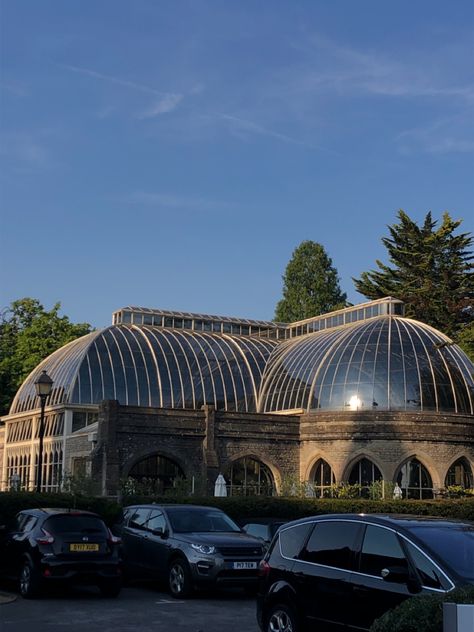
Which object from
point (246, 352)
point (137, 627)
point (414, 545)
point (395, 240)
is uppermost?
point (395, 240)

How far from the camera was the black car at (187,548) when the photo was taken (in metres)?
15.5

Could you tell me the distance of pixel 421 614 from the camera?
6.64 m

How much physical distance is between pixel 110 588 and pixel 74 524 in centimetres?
129

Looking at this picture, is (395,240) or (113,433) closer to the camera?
(113,433)

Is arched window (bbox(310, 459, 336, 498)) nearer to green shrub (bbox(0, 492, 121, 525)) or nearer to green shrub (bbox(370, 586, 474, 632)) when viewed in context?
green shrub (bbox(0, 492, 121, 525))

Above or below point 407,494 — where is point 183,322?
above

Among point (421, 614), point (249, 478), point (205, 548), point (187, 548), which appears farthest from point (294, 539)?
point (249, 478)

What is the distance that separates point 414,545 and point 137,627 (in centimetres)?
498

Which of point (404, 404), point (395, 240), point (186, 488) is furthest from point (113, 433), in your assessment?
point (395, 240)

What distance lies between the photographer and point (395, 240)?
250 ft

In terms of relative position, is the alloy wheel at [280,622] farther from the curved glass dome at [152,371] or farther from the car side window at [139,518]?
the curved glass dome at [152,371]

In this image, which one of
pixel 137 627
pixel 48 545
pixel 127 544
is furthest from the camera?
pixel 127 544

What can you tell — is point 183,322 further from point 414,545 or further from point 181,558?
point 414,545

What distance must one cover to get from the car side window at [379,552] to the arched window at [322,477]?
31.4 m
